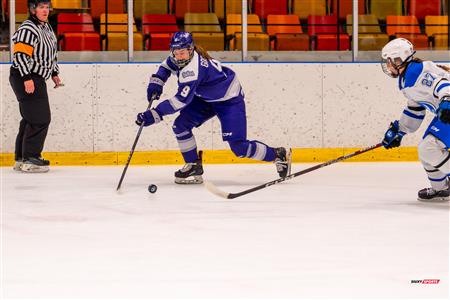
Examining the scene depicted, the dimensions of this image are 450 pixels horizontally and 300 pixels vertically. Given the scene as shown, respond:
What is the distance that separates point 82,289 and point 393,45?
2.27 m

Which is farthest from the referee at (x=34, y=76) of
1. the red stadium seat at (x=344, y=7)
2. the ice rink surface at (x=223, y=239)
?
the red stadium seat at (x=344, y=7)

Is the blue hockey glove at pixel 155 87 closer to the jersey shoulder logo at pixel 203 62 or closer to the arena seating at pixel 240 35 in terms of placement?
the jersey shoulder logo at pixel 203 62

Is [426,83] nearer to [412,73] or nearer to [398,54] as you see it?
[412,73]

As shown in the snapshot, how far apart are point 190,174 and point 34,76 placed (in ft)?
4.64

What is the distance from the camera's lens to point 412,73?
432 cm

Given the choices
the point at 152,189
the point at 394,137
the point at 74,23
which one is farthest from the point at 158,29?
the point at 394,137

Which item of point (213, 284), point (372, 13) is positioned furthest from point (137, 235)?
point (372, 13)

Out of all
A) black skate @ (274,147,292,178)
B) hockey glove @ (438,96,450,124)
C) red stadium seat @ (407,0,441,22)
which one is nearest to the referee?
black skate @ (274,147,292,178)

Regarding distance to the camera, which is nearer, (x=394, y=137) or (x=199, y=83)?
(x=394, y=137)

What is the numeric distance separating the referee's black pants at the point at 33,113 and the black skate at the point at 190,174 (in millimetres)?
1189

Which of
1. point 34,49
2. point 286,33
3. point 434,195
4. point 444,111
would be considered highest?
point 286,33

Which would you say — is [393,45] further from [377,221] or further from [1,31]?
[1,31]

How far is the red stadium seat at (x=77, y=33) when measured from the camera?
7.02 meters

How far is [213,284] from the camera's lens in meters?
2.66
